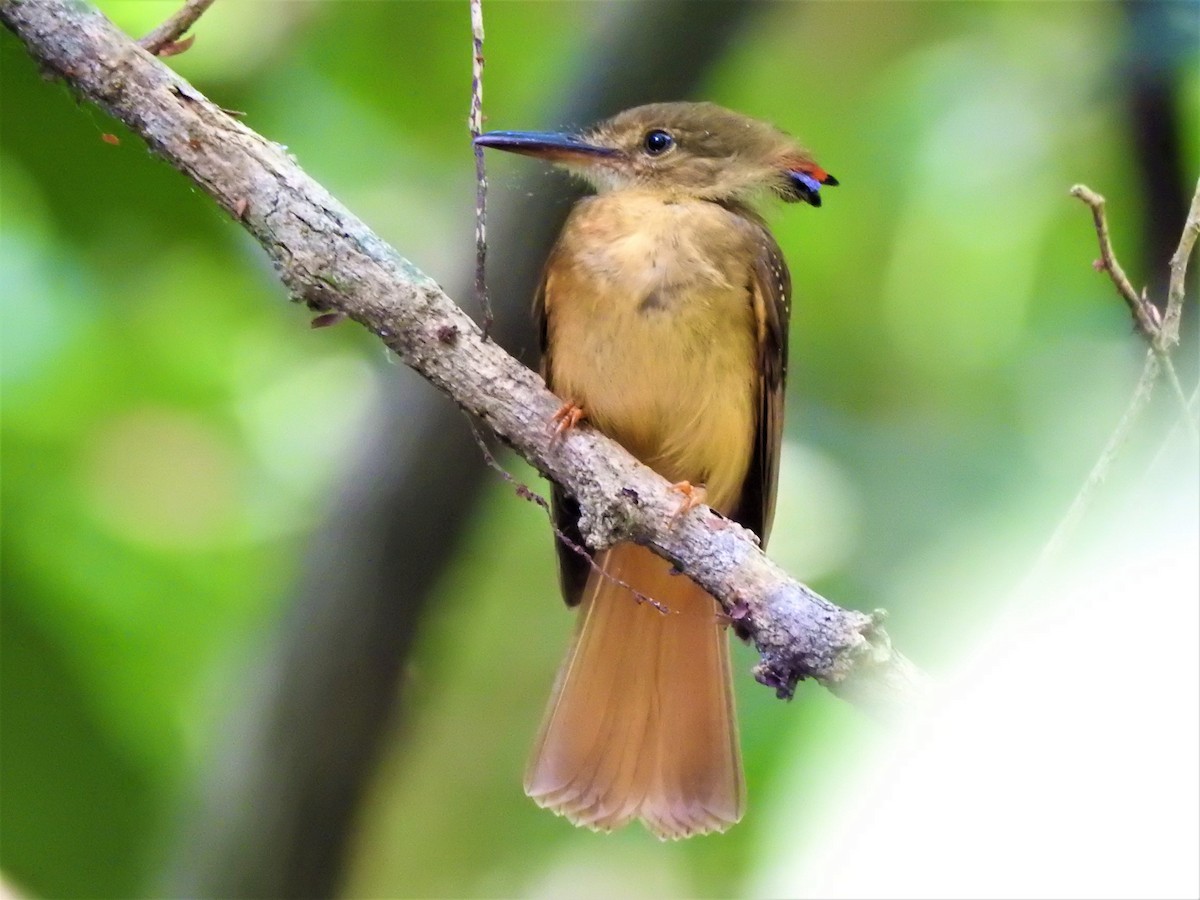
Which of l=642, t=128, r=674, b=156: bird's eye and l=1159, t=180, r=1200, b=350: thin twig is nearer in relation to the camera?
l=1159, t=180, r=1200, b=350: thin twig

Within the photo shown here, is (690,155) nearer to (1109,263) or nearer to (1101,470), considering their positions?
(1109,263)

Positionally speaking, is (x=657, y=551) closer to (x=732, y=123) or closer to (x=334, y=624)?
(x=334, y=624)

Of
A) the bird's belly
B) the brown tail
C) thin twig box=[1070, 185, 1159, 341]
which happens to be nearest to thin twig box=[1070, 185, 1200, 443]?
thin twig box=[1070, 185, 1159, 341]

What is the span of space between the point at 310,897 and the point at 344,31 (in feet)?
5.15

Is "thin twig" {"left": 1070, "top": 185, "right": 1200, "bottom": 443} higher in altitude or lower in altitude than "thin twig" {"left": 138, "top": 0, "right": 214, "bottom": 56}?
higher

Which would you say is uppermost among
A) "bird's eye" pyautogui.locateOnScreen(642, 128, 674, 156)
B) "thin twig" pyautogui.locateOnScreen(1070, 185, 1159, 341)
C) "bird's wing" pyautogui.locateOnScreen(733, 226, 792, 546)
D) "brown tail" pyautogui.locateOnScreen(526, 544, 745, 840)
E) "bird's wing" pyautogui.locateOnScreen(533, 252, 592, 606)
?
"bird's eye" pyautogui.locateOnScreen(642, 128, 674, 156)

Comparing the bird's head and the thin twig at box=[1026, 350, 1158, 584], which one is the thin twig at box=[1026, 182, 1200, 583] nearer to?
the thin twig at box=[1026, 350, 1158, 584]

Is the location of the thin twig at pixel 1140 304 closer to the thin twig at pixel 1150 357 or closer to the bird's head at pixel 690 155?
the thin twig at pixel 1150 357

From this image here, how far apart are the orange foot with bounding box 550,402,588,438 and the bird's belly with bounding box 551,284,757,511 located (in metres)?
0.19

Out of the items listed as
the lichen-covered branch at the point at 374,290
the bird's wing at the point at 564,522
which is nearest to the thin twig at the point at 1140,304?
the lichen-covered branch at the point at 374,290

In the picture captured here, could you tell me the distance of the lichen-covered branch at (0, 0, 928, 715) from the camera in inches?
56.9

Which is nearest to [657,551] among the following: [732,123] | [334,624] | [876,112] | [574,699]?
[574,699]

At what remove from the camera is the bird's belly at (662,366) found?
6.07 feet

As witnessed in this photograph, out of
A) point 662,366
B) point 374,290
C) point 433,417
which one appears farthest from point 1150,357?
point 433,417
